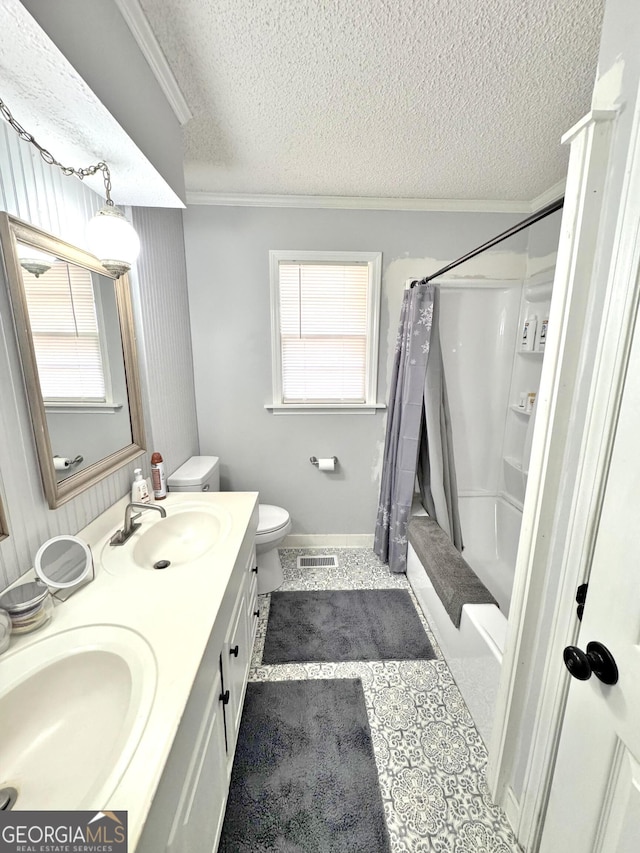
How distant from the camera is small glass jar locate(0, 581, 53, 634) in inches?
32.6

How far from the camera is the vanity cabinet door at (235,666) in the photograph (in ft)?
3.64

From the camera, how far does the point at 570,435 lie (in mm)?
832

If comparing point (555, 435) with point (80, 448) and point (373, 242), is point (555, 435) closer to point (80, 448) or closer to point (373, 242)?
point (80, 448)

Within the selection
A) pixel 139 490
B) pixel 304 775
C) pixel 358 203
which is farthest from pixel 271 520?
pixel 358 203

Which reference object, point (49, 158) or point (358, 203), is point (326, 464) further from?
point (49, 158)

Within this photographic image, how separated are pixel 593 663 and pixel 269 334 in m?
2.16

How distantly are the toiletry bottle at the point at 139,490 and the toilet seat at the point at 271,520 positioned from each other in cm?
67

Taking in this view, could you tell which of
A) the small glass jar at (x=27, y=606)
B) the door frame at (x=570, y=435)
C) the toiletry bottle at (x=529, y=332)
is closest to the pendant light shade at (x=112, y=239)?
A: the small glass jar at (x=27, y=606)

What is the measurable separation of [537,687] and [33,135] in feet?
7.07

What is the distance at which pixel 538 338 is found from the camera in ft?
7.36

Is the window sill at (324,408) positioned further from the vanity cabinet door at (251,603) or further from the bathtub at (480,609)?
the vanity cabinet door at (251,603)

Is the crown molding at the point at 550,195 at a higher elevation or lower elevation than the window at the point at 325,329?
higher

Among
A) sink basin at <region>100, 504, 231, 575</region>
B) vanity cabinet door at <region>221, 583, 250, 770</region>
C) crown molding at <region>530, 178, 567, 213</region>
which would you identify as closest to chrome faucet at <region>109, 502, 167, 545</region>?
sink basin at <region>100, 504, 231, 575</region>

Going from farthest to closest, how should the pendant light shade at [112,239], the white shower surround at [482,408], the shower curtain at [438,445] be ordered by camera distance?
the white shower surround at [482,408]
the shower curtain at [438,445]
the pendant light shade at [112,239]
